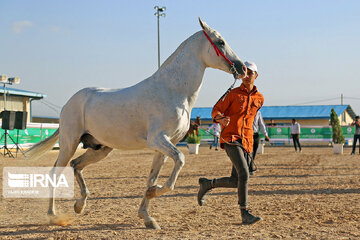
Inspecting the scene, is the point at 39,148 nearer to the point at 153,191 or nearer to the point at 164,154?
the point at 153,191

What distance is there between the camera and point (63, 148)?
6.10 meters

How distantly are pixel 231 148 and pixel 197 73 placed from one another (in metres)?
1.05

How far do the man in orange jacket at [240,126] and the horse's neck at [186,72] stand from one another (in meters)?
0.43

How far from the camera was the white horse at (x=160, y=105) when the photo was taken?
5.06m

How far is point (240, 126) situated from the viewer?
216 inches

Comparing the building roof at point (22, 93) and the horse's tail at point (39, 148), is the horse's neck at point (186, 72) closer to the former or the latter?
the horse's tail at point (39, 148)

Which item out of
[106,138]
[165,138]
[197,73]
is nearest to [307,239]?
[165,138]

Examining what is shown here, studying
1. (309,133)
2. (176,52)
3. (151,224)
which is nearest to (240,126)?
(176,52)

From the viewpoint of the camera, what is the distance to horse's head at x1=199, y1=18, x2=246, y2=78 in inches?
206

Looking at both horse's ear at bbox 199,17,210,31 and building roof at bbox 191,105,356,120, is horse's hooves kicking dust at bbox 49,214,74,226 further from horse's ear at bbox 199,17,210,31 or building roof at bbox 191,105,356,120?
building roof at bbox 191,105,356,120

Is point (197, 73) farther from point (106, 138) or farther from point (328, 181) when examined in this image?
point (328, 181)

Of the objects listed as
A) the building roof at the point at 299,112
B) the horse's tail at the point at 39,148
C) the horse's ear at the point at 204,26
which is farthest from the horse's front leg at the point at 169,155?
the building roof at the point at 299,112

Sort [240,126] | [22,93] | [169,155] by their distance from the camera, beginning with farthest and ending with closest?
[22,93]
[240,126]
[169,155]

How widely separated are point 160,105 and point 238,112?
1.04 metres
